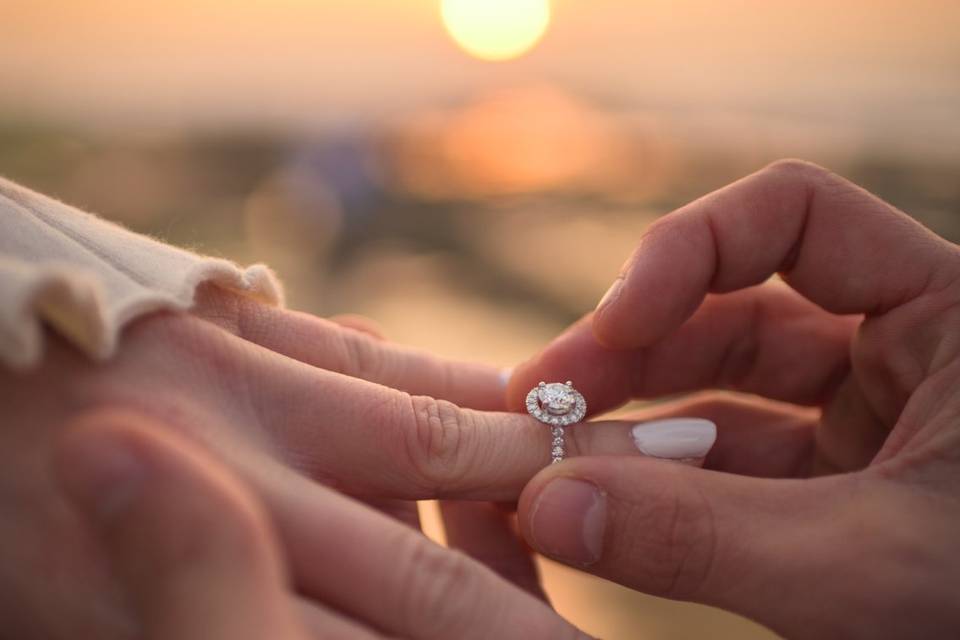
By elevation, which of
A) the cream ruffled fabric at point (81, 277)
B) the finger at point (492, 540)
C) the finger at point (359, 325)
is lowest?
the finger at point (492, 540)

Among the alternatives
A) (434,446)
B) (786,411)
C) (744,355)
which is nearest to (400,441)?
(434,446)

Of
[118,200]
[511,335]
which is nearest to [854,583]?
[511,335]

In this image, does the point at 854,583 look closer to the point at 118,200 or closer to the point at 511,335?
the point at 511,335

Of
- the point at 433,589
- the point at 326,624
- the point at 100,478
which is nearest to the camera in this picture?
the point at 100,478

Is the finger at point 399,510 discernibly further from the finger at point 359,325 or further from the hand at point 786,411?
the finger at point 359,325

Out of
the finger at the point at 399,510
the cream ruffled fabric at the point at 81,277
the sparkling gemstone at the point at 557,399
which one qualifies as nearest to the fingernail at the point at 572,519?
the sparkling gemstone at the point at 557,399

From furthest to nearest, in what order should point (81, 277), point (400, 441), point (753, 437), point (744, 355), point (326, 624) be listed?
point (744, 355)
point (753, 437)
point (400, 441)
point (326, 624)
point (81, 277)

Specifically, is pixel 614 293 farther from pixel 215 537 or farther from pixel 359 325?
pixel 215 537
